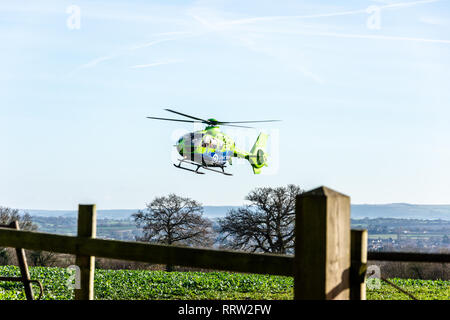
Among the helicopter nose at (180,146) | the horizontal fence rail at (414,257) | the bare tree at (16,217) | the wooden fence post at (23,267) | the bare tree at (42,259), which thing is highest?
the helicopter nose at (180,146)

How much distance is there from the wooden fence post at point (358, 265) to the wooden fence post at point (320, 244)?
140 mm

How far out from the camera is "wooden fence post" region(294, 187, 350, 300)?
2.90 m

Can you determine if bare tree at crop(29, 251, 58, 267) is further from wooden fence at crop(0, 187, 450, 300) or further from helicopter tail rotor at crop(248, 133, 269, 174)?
wooden fence at crop(0, 187, 450, 300)

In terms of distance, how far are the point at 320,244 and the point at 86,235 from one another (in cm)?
215

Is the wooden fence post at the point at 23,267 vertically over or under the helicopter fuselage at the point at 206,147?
under

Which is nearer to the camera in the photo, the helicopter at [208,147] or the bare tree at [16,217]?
the helicopter at [208,147]

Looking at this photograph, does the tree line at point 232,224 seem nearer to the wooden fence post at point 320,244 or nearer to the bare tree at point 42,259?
the bare tree at point 42,259

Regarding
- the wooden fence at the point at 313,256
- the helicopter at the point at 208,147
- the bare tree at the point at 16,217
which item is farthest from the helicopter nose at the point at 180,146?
the wooden fence at the point at 313,256

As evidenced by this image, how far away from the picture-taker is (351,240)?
3.23m

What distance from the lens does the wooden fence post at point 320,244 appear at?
290cm

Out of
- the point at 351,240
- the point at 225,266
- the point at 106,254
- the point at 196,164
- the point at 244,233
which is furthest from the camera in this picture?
the point at 244,233
